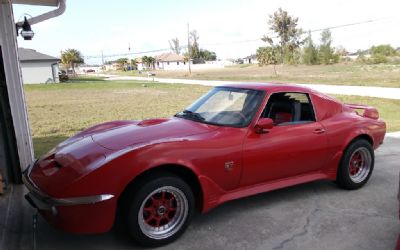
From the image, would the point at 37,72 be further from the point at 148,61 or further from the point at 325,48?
the point at 148,61

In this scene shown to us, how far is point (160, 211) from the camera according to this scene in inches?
138

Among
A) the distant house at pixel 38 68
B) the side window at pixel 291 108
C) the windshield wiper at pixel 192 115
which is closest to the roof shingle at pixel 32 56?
the distant house at pixel 38 68

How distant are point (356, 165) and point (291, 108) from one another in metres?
1.25

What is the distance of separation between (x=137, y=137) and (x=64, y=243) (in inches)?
47.3

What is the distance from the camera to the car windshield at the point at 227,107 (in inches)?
165

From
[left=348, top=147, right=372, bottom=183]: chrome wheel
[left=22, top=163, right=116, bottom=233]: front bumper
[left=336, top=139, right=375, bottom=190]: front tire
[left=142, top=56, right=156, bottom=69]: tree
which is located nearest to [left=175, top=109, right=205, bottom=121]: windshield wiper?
[left=22, top=163, right=116, bottom=233]: front bumper

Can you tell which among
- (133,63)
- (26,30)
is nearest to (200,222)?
(26,30)

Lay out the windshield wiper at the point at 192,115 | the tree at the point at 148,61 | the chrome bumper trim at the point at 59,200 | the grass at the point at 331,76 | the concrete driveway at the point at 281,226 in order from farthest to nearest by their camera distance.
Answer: the tree at the point at 148,61 < the grass at the point at 331,76 < the windshield wiper at the point at 192,115 < the concrete driveway at the point at 281,226 < the chrome bumper trim at the point at 59,200

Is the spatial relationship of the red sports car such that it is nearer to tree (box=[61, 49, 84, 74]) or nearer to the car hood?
the car hood

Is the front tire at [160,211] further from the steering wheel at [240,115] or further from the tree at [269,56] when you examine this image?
the tree at [269,56]

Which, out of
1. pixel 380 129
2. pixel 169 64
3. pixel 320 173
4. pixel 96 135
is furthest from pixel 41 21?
pixel 169 64

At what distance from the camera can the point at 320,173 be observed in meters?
4.68

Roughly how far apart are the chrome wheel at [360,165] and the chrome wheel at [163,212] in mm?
2574

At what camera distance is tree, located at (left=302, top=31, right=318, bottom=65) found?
63.1 m
